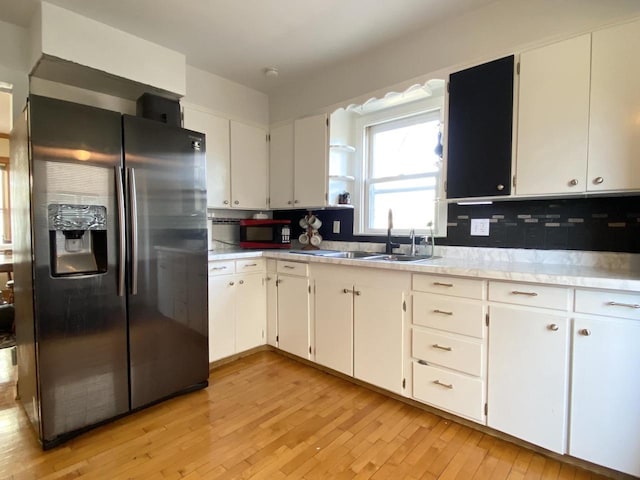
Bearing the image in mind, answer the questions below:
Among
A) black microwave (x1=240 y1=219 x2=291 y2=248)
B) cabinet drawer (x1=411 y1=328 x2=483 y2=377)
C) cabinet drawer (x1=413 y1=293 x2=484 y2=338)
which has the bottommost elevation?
cabinet drawer (x1=411 y1=328 x2=483 y2=377)

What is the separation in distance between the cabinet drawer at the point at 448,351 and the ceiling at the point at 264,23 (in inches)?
82.2

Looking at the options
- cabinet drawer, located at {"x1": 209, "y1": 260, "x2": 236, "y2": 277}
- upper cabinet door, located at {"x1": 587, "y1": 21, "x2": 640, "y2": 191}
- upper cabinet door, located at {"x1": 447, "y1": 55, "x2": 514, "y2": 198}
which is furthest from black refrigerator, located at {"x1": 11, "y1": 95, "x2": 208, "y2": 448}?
upper cabinet door, located at {"x1": 587, "y1": 21, "x2": 640, "y2": 191}

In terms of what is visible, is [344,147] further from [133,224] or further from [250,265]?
[133,224]

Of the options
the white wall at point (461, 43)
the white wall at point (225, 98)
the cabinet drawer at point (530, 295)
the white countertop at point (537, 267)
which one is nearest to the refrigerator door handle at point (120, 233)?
the white countertop at point (537, 267)

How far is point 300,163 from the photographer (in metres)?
3.15

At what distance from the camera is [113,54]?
227 centimetres

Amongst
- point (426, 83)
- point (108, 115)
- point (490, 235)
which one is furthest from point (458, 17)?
point (108, 115)

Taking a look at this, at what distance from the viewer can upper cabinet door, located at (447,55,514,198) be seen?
1.95 meters

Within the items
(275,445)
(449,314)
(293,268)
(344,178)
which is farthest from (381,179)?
(275,445)

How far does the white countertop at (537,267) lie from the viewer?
5.01 feet

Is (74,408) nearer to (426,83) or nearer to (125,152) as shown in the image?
(125,152)

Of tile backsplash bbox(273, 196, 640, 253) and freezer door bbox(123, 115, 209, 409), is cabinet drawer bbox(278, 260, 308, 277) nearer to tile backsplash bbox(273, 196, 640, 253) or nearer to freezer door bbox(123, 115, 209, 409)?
freezer door bbox(123, 115, 209, 409)

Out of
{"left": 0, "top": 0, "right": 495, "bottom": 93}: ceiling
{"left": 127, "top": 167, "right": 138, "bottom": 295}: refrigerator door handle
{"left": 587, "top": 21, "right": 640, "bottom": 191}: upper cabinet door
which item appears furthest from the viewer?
{"left": 0, "top": 0, "right": 495, "bottom": 93}: ceiling

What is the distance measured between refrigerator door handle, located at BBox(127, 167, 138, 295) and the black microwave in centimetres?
134
